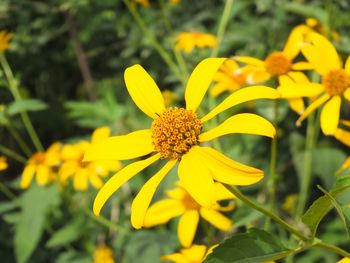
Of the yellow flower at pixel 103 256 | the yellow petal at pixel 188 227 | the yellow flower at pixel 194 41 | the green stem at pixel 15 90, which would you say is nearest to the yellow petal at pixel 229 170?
the yellow petal at pixel 188 227

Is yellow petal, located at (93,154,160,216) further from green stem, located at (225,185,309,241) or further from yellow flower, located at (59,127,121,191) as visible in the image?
yellow flower, located at (59,127,121,191)

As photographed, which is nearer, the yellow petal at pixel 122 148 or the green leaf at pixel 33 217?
the yellow petal at pixel 122 148

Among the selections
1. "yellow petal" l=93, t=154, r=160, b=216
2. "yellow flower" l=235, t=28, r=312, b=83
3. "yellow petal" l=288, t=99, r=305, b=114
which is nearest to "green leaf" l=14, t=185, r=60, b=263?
"yellow flower" l=235, t=28, r=312, b=83

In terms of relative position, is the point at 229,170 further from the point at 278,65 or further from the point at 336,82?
the point at 278,65

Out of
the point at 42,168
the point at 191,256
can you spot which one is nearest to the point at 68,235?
the point at 42,168

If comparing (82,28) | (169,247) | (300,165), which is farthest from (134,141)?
(82,28)

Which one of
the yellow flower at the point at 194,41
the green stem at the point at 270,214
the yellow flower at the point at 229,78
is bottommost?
the yellow flower at the point at 194,41

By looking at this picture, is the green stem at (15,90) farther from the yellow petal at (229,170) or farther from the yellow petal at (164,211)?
the yellow petal at (229,170)

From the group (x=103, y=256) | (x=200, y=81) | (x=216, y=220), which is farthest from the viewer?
(x=103, y=256)
